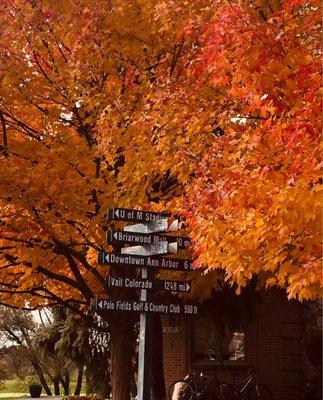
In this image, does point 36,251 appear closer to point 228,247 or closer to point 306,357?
point 228,247

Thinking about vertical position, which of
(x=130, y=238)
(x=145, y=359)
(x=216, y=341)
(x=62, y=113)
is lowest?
(x=145, y=359)

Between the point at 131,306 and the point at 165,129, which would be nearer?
the point at 131,306

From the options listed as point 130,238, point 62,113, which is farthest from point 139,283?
point 62,113

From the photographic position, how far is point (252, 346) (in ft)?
65.0

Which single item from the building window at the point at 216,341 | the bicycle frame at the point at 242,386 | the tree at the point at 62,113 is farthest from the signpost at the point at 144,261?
the building window at the point at 216,341

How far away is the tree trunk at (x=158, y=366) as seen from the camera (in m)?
18.9

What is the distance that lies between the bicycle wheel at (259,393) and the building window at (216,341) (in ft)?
5.02

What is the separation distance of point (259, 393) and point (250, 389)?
26cm

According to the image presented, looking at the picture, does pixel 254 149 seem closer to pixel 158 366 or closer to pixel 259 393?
pixel 259 393

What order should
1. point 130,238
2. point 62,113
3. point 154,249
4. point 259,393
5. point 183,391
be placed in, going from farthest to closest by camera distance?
1. point 259,393
2. point 183,391
3. point 62,113
4. point 130,238
5. point 154,249

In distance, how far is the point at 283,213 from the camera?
282 inches

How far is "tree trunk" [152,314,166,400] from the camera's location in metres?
18.9

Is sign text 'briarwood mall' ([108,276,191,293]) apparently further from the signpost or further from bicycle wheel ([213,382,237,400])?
bicycle wheel ([213,382,237,400])

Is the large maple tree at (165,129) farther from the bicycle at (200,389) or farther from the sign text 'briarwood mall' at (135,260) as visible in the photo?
the bicycle at (200,389)
